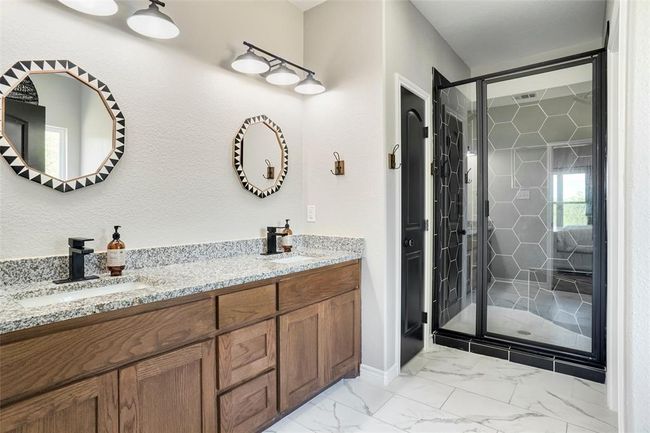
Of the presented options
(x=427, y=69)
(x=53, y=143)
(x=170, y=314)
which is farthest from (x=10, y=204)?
(x=427, y=69)

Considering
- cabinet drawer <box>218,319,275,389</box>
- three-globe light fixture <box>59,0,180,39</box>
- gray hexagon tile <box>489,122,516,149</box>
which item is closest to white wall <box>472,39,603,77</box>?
gray hexagon tile <box>489,122,516,149</box>

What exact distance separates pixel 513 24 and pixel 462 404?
3.09m

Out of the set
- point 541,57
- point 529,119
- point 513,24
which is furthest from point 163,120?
point 541,57

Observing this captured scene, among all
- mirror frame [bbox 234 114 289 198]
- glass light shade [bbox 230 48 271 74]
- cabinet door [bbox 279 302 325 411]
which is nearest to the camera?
cabinet door [bbox 279 302 325 411]

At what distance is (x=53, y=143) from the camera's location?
1.62 metres

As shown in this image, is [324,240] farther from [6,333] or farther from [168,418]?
[6,333]

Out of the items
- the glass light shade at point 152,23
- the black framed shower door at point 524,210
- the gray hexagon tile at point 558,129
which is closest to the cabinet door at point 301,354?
the black framed shower door at point 524,210

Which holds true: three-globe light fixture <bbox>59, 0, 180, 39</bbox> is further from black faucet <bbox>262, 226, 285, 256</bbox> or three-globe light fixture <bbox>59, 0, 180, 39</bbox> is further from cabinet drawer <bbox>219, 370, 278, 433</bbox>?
cabinet drawer <bbox>219, 370, 278, 433</bbox>

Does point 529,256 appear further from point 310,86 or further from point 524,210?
point 310,86

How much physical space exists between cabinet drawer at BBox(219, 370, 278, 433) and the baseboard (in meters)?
0.82

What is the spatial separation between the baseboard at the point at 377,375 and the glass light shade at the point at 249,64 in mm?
2140

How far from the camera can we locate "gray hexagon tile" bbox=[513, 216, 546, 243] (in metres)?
2.87

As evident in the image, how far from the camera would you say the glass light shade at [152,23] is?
1.71 meters

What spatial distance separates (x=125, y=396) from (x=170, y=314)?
0.32 m
